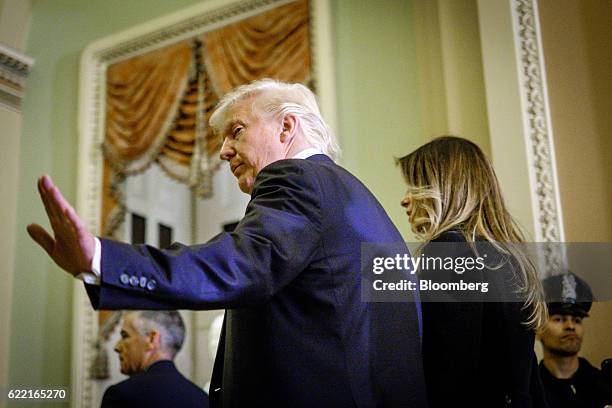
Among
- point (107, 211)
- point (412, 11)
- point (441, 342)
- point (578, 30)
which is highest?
point (412, 11)

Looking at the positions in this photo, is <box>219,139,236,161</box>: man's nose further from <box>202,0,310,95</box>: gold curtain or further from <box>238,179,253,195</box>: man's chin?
<box>202,0,310,95</box>: gold curtain

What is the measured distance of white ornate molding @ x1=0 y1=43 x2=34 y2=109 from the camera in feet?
16.9

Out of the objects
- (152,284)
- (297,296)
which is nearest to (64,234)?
(152,284)

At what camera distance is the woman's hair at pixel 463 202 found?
187 centimetres

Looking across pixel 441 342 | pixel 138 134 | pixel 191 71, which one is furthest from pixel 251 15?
pixel 441 342

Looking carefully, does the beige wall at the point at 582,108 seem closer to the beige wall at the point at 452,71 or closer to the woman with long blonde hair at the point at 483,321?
the beige wall at the point at 452,71

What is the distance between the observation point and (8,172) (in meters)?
5.16

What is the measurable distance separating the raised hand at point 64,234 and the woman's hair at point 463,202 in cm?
101

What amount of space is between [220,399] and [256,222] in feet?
1.54

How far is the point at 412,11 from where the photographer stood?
3.96 m

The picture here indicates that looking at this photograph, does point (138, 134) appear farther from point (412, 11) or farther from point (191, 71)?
point (412, 11)

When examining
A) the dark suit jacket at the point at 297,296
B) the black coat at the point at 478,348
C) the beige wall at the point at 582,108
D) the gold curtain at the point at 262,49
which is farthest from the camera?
the gold curtain at the point at 262,49

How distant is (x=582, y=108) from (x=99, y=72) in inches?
130

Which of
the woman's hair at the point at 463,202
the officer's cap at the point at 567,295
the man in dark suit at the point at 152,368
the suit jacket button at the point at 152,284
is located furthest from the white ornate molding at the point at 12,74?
the suit jacket button at the point at 152,284
